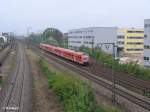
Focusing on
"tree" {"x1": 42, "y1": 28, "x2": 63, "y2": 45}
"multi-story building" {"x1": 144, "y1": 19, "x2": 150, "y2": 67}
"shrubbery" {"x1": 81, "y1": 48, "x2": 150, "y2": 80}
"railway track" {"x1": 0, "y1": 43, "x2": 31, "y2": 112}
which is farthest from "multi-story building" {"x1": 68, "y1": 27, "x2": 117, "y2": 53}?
"railway track" {"x1": 0, "y1": 43, "x2": 31, "y2": 112}

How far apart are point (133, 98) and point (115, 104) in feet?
10.4

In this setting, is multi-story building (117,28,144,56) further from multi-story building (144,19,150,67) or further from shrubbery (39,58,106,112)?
shrubbery (39,58,106,112)

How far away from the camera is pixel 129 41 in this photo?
383ft

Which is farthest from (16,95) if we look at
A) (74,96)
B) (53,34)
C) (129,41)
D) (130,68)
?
(53,34)

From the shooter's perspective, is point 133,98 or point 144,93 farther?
point 144,93

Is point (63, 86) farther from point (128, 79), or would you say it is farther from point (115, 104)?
point (128, 79)

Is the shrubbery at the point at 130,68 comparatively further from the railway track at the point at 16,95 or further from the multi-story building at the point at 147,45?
the multi-story building at the point at 147,45

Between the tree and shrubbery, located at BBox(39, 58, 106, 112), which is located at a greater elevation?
the tree

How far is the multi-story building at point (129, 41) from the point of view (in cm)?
11506

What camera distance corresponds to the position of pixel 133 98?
100ft

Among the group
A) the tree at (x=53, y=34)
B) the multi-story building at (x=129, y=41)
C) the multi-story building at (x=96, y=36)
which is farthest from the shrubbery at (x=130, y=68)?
the tree at (x=53, y=34)

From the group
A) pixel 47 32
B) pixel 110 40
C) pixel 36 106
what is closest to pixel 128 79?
pixel 36 106

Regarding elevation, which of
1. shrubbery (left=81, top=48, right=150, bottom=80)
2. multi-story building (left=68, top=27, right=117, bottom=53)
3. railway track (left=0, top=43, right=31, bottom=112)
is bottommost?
railway track (left=0, top=43, right=31, bottom=112)

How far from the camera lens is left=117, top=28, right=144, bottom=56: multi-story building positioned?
115m
